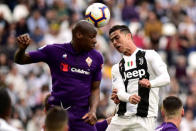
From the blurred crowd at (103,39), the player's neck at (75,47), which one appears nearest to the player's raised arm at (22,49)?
the player's neck at (75,47)

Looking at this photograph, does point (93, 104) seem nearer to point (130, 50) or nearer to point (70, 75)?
point (70, 75)

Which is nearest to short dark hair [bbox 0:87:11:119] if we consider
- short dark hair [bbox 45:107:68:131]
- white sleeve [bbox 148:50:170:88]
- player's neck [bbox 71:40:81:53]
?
short dark hair [bbox 45:107:68:131]

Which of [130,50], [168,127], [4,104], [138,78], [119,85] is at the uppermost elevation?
[130,50]

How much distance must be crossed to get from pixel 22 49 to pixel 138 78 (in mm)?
1818

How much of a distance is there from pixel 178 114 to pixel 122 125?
2.89ft

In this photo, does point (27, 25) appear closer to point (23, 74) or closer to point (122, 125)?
point (23, 74)

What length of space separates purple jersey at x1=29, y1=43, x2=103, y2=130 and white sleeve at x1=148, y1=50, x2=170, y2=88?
90 cm

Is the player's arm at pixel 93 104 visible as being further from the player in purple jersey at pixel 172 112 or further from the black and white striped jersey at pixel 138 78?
the player in purple jersey at pixel 172 112

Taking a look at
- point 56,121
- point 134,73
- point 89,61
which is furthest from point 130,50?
point 56,121

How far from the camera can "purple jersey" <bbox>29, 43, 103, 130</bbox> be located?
8859mm

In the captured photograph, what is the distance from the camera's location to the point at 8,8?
21.4 metres

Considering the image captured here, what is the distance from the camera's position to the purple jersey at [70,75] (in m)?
8.86

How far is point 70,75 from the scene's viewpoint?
8.88 metres

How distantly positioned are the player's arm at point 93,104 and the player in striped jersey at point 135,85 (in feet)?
1.03
